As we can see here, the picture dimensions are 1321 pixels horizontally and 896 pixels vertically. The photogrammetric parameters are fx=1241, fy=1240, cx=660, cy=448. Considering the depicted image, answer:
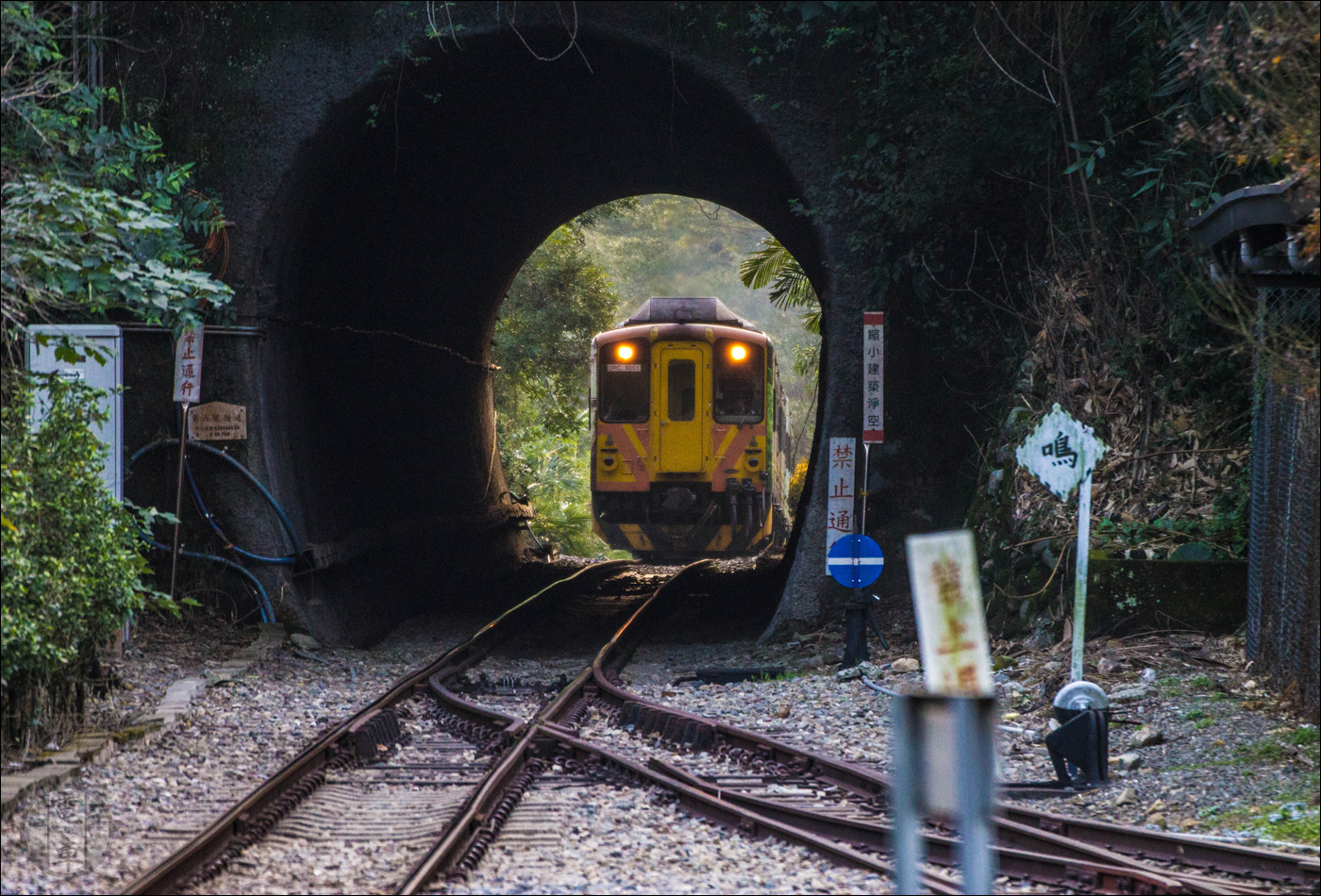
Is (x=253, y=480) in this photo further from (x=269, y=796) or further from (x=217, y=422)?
(x=269, y=796)

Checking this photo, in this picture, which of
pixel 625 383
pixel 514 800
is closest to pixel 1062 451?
pixel 514 800

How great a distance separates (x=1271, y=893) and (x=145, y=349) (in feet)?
28.8

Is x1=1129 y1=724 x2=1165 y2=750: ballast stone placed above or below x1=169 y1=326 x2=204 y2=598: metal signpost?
below

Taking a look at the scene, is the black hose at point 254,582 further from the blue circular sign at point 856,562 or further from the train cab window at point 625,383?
the train cab window at point 625,383

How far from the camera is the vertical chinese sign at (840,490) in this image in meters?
9.62

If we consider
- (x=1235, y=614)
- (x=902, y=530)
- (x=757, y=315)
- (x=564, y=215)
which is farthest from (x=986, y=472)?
(x=757, y=315)

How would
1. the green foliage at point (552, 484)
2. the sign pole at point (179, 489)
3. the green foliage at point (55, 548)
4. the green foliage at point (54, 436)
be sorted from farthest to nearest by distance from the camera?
the green foliage at point (552, 484), the sign pole at point (179, 489), the green foliage at point (54, 436), the green foliage at point (55, 548)

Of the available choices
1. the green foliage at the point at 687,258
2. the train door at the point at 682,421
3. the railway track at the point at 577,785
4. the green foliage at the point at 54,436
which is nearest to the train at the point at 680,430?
the train door at the point at 682,421

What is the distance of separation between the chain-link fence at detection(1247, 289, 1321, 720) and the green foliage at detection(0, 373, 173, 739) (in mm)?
5534

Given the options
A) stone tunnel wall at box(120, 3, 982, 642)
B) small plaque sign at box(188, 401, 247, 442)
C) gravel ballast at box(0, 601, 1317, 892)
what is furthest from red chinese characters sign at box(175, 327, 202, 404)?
gravel ballast at box(0, 601, 1317, 892)

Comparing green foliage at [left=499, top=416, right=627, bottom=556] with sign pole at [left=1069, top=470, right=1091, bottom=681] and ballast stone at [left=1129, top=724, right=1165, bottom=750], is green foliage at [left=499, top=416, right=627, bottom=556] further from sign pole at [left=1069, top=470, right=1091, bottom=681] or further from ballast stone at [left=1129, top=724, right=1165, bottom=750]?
ballast stone at [left=1129, top=724, right=1165, bottom=750]

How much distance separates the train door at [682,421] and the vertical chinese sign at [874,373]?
6762 millimetres

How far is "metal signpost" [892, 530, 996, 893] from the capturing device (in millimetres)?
2105

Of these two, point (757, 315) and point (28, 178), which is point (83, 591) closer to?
point (28, 178)
